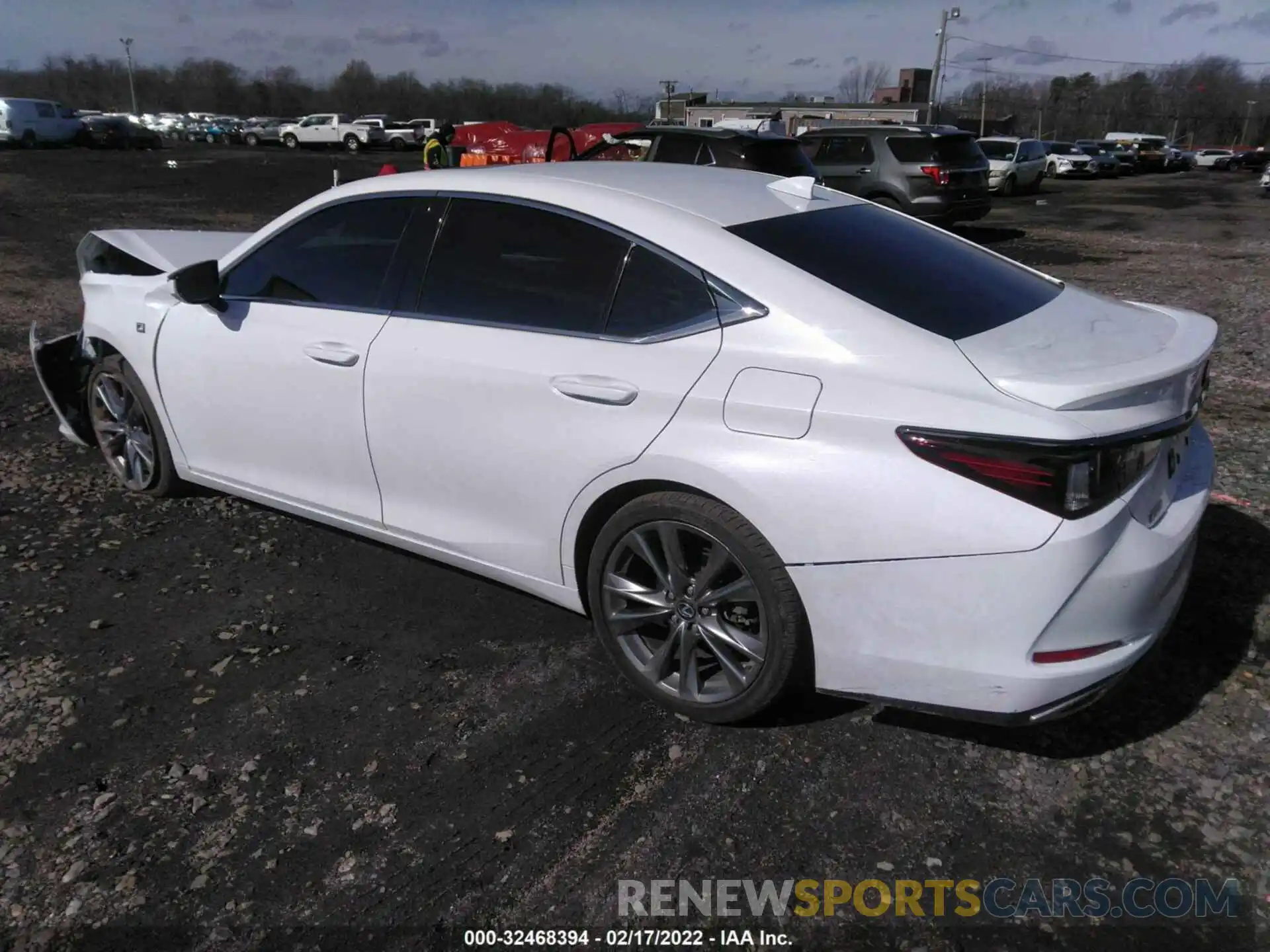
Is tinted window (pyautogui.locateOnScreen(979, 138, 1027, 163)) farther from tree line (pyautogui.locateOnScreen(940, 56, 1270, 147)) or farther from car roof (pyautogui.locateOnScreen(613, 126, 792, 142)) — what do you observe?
tree line (pyautogui.locateOnScreen(940, 56, 1270, 147))

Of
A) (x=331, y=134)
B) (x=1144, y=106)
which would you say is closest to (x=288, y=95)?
(x=331, y=134)

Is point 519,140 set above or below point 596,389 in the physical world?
above

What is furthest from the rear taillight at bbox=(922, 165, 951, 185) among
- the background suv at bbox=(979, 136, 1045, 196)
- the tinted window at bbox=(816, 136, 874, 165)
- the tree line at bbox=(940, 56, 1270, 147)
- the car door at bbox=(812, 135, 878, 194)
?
the tree line at bbox=(940, 56, 1270, 147)

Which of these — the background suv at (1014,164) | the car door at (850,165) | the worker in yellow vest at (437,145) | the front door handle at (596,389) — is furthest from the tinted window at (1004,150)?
the front door handle at (596,389)

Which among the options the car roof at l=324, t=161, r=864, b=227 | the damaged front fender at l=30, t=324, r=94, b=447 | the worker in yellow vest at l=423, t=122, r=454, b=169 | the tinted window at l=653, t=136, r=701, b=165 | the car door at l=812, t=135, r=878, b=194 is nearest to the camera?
the car roof at l=324, t=161, r=864, b=227

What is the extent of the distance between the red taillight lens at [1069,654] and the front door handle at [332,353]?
7.89 ft

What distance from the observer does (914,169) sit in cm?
1397

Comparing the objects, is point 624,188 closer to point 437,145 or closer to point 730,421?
point 730,421

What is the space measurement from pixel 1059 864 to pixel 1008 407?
1168 mm

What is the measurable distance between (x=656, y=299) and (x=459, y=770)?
1502mm

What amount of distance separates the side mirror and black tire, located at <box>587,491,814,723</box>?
2.07 metres

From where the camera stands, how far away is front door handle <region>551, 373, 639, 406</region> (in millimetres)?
2771

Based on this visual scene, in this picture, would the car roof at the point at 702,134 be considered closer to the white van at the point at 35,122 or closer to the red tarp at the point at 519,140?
the red tarp at the point at 519,140

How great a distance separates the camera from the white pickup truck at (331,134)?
155 ft
